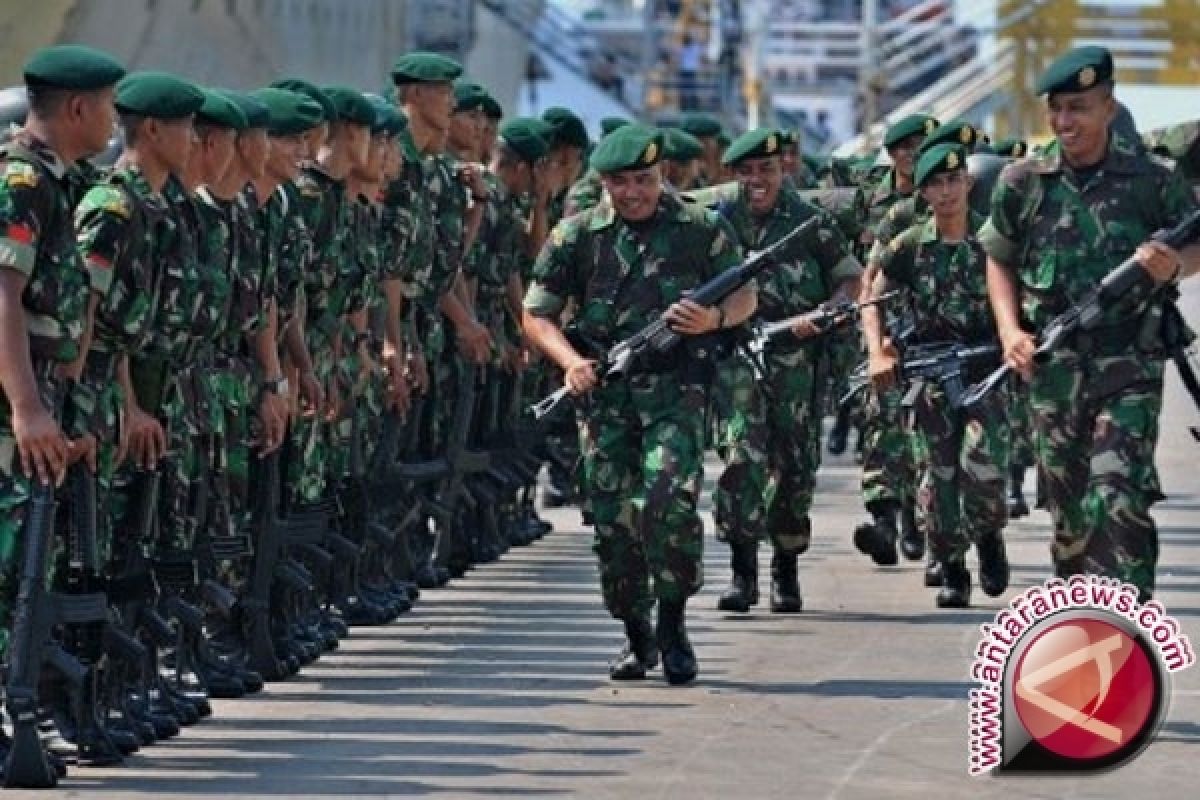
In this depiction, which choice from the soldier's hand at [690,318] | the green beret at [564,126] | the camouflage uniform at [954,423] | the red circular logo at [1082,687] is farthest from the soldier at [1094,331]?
the green beret at [564,126]

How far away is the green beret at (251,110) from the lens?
46.8ft

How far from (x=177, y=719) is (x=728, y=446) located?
4562 millimetres

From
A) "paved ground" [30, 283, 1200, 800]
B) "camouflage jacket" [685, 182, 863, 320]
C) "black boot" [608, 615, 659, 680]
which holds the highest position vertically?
"camouflage jacket" [685, 182, 863, 320]

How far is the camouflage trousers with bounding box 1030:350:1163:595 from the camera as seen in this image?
1339 cm

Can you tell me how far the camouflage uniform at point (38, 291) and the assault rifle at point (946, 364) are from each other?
577 cm

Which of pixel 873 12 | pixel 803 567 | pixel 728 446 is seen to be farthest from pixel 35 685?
pixel 873 12

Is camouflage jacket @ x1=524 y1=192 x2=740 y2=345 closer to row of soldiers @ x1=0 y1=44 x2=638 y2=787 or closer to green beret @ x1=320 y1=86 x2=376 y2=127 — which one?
row of soldiers @ x1=0 y1=44 x2=638 y2=787

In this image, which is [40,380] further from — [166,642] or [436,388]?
[436,388]

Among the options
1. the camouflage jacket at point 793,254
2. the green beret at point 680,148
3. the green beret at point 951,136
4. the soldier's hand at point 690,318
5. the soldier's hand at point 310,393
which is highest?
the green beret at point 680,148

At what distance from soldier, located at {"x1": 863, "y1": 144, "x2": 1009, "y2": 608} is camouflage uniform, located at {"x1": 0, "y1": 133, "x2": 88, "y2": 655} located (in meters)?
6.23

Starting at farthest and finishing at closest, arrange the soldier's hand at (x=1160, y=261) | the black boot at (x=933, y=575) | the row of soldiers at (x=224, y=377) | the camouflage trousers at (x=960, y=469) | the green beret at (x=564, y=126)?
1. the green beret at (x=564, y=126)
2. the black boot at (x=933, y=575)
3. the camouflage trousers at (x=960, y=469)
4. the soldier's hand at (x=1160, y=261)
5. the row of soldiers at (x=224, y=377)

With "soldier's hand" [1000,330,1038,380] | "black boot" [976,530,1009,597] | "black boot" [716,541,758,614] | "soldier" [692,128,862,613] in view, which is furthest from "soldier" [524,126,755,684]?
"black boot" [976,530,1009,597]

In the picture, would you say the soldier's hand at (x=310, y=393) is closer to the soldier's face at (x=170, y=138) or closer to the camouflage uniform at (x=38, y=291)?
→ the soldier's face at (x=170, y=138)

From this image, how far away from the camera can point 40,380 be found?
12102 mm
